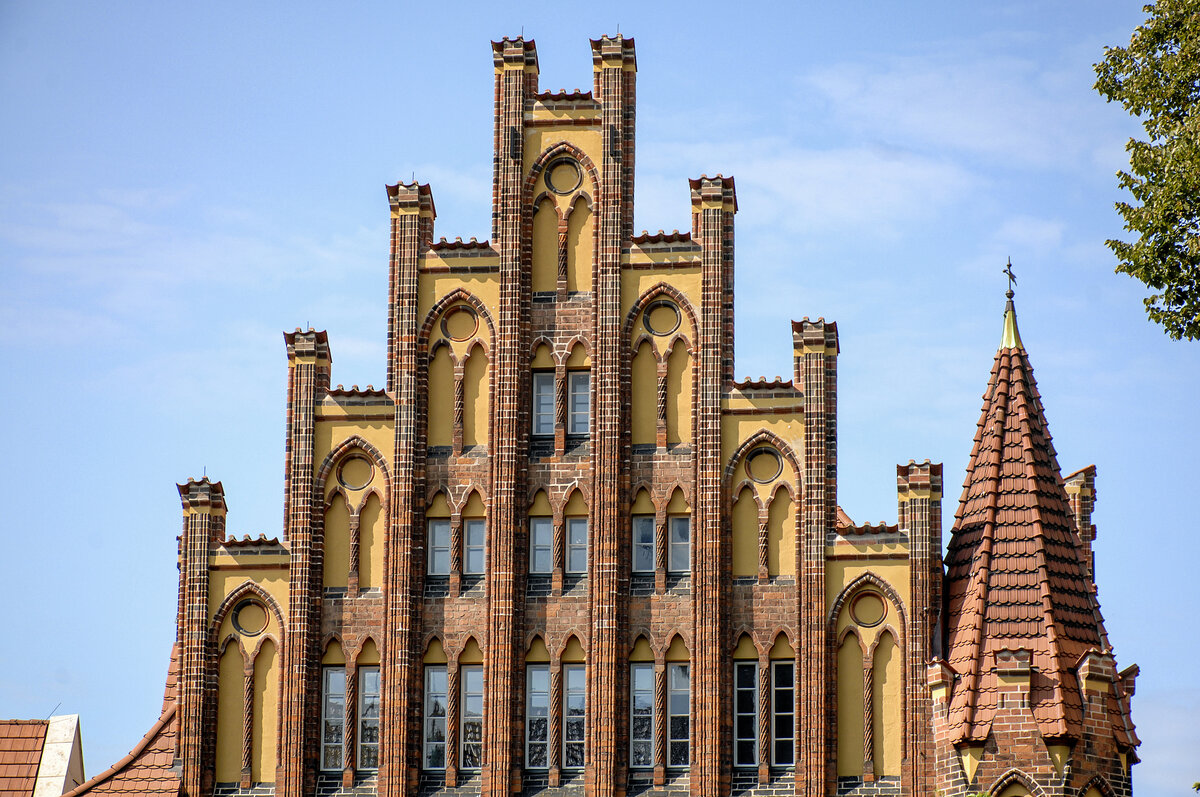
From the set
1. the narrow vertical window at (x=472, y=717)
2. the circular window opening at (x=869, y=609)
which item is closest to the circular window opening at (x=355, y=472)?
the narrow vertical window at (x=472, y=717)

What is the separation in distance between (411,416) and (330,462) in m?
1.72

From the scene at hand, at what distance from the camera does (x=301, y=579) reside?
4134 centimetres

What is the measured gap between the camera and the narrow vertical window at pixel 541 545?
4141cm

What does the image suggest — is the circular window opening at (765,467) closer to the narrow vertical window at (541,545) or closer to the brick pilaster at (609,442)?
the brick pilaster at (609,442)

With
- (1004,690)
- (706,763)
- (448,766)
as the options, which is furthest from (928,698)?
(448,766)

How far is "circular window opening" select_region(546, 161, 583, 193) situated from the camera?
43375 mm

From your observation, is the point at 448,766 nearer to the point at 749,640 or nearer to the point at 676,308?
the point at 749,640

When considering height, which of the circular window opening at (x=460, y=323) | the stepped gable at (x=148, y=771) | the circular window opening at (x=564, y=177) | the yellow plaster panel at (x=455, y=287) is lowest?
the stepped gable at (x=148, y=771)

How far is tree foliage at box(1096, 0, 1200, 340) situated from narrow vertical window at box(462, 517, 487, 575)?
12.6 metres

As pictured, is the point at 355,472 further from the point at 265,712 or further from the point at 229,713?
the point at 229,713

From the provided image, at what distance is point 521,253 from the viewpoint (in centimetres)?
4284

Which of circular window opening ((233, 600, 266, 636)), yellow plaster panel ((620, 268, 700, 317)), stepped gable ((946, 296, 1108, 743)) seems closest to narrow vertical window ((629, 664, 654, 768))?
stepped gable ((946, 296, 1108, 743))

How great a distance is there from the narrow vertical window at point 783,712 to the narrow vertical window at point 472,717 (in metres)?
5.17

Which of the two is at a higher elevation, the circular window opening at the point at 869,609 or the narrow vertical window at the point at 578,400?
the narrow vertical window at the point at 578,400
